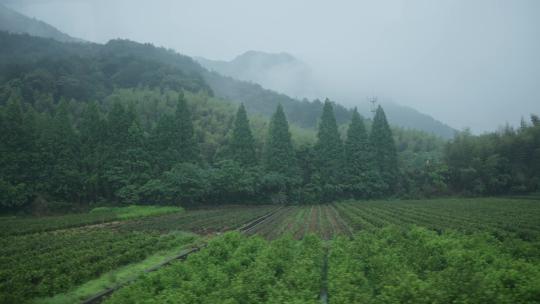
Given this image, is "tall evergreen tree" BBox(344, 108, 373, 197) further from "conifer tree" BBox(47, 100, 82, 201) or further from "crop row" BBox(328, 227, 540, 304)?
"crop row" BBox(328, 227, 540, 304)

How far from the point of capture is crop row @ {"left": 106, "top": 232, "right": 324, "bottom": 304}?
301 inches

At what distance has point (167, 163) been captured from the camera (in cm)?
4522

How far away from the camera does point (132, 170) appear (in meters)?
43.3

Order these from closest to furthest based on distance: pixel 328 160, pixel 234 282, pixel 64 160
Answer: pixel 234 282 < pixel 64 160 < pixel 328 160

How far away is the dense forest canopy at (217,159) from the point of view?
40.3 metres

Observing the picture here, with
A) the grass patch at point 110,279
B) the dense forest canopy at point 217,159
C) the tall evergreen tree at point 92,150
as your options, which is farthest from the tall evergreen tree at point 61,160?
the grass patch at point 110,279

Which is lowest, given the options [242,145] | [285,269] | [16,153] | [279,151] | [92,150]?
[285,269]

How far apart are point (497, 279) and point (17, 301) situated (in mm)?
10894

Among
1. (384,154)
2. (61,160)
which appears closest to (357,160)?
(384,154)

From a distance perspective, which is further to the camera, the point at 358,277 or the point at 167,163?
the point at 167,163

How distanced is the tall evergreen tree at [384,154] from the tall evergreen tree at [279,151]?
12350 mm

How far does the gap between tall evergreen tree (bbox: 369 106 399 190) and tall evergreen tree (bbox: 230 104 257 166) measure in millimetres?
17580

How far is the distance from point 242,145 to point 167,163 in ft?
33.7

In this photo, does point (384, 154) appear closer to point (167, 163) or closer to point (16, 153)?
point (167, 163)
